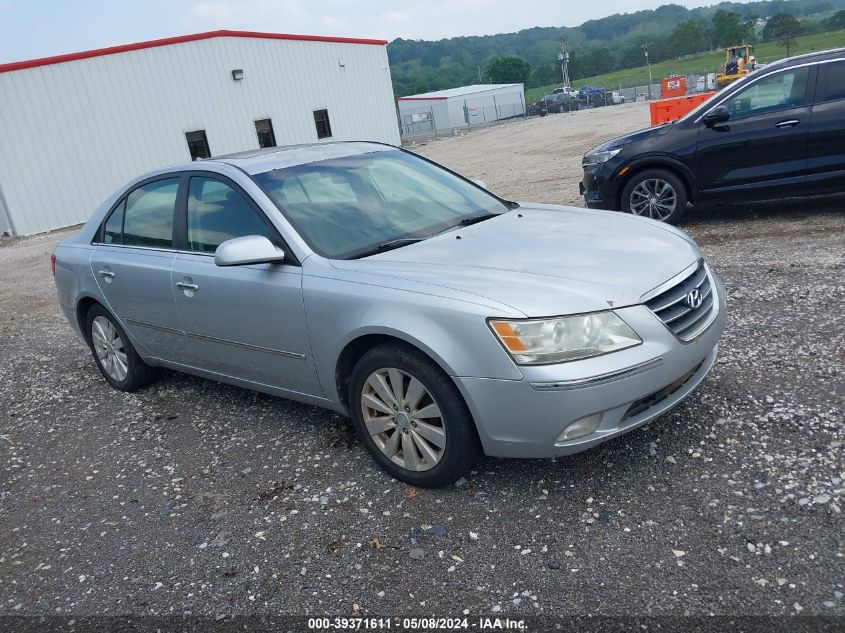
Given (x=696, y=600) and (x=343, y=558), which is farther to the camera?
(x=343, y=558)

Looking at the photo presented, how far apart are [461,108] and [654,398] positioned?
56.0m

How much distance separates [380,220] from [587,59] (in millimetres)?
118908

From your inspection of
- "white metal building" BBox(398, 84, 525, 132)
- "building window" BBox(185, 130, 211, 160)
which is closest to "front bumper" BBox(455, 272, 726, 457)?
"building window" BBox(185, 130, 211, 160)

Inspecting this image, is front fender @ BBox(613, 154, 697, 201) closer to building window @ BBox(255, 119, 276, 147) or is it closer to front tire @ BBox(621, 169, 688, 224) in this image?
front tire @ BBox(621, 169, 688, 224)

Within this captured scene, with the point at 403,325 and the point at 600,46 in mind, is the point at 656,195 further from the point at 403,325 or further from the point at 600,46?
the point at 600,46

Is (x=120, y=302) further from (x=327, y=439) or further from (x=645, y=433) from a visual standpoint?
(x=645, y=433)

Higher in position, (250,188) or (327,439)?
(250,188)

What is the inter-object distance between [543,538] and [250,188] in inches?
99.2

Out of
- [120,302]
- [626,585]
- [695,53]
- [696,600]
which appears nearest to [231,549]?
[626,585]

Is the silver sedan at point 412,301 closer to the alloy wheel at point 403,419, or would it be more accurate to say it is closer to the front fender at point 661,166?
the alloy wheel at point 403,419

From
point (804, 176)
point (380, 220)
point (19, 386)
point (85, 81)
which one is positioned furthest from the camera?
point (85, 81)

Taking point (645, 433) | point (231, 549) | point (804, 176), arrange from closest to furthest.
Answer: point (231, 549) < point (645, 433) < point (804, 176)

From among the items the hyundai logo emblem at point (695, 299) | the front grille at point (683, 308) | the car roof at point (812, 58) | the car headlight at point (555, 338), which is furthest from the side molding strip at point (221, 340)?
the car roof at point (812, 58)

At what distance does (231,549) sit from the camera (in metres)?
3.45
